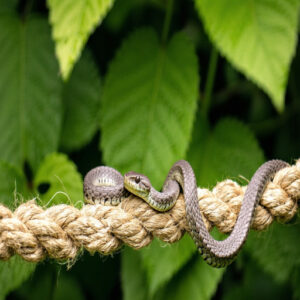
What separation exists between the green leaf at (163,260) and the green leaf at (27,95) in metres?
0.61

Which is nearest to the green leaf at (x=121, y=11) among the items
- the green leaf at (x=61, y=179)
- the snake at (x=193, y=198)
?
the green leaf at (x=61, y=179)

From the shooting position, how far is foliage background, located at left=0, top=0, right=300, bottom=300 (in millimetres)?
1694

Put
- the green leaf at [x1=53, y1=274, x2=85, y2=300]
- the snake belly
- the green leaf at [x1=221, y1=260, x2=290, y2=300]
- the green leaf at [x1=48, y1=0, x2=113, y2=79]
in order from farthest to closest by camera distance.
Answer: the green leaf at [x1=53, y1=274, x2=85, y2=300], the green leaf at [x1=221, y1=260, x2=290, y2=300], the green leaf at [x1=48, y1=0, x2=113, y2=79], the snake belly

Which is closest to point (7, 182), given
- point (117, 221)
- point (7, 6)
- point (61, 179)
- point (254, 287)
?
point (61, 179)

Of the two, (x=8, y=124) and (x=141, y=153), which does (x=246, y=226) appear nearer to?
(x=141, y=153)

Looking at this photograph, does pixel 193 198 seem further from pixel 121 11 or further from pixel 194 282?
pixel 121 11

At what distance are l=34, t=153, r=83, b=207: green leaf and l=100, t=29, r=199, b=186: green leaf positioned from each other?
14cm

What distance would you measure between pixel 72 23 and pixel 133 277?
3.36ft

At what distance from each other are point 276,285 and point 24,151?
5.08 ft

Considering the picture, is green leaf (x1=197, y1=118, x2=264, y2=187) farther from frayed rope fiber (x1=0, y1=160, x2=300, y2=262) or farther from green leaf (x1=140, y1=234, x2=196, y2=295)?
frayed rope fiber (x1=0, y1=160, x2=300, y2=262)

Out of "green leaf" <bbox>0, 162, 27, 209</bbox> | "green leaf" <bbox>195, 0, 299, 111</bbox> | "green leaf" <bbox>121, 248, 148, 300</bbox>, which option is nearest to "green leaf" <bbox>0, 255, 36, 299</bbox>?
"green leaf" <bbox>0, 162, 27, 209</bbox>

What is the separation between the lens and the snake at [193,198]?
133 centimetres

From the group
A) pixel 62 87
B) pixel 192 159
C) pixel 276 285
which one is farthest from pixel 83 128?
pixel 276 285

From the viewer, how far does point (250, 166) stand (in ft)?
6.59
